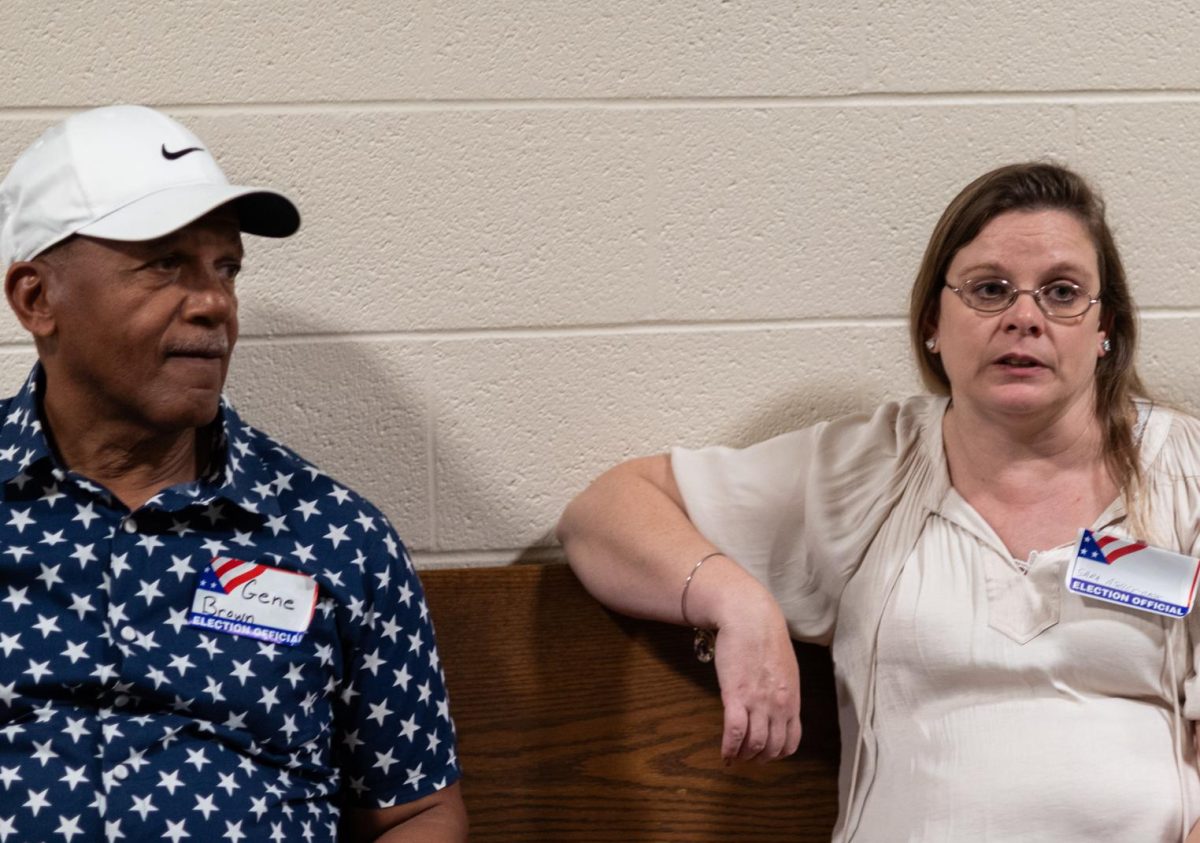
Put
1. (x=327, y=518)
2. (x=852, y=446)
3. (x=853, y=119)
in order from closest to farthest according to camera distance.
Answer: (x=327, y=518), (x=852, y=446), (x=853, y=119)

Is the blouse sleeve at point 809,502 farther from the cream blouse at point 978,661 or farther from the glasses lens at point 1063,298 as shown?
the glasses lens at point 1063,298

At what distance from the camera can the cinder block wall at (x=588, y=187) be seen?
191 cm

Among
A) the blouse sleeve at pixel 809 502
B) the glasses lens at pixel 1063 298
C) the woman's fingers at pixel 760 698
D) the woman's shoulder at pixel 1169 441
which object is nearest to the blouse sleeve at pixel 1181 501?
the woman's shoulder at pixel 1169 441

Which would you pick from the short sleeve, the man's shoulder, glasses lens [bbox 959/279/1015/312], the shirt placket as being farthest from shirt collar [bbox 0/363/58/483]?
glasses lens [bbox 959/279/1015/312]

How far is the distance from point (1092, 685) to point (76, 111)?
62.0 inches

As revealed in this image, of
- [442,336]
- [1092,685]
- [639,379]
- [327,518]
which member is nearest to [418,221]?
[442,336]

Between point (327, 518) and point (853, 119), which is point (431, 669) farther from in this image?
point (853, 119)

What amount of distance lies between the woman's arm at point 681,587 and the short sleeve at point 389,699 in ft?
1.07

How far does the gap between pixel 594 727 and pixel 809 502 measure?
464mm

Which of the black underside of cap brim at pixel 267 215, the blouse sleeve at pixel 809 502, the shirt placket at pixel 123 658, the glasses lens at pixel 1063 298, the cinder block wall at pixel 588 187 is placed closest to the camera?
the shirt placket at pixel 123 658

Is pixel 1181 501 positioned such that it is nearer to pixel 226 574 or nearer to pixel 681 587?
pixel 681 587

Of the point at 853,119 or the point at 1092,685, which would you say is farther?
the point at 853,119

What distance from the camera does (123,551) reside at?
1.47 metres

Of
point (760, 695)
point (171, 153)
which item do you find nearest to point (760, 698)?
point (760, 695)
